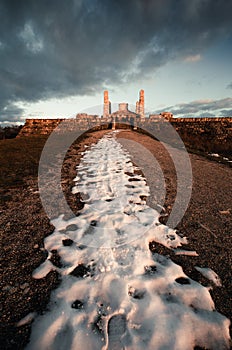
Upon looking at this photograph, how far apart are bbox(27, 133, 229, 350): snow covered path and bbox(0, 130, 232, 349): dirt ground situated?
0.36 ft

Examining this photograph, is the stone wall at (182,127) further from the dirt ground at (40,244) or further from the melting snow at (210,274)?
the melting snow at (210,274)

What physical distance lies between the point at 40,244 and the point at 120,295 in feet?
4.29

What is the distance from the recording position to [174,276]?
2035 mm

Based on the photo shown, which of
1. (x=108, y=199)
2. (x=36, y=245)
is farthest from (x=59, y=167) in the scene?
(x=36, y=245)

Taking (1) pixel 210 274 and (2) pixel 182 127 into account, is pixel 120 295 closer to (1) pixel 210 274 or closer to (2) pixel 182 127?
(1) pixel 210 274

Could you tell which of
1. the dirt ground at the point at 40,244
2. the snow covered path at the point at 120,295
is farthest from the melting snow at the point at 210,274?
the snow covered path at the point at 120,295

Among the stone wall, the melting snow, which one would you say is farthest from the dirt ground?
the stone wall

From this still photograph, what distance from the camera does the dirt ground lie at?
1.66 metres

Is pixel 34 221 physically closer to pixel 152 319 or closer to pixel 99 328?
pixel 99 328

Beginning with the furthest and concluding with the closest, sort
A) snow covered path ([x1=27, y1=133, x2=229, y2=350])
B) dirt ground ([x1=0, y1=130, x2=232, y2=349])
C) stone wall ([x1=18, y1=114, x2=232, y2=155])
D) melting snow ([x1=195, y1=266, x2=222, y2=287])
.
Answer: stone wall ([x1=18, y1=114, x2=232, y2=155]) → melting snow ([x1=195, y1=266, x2=222, y2=287]) → dirt ground ([x1=0, y1=130, x2=232, y2=349]) → snow covered path ([x1=27, y1=133, x2=229, y2=350])

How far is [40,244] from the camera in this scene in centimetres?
246

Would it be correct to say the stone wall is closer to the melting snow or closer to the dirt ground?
the dirt ground

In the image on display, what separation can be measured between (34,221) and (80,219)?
→ 76cm

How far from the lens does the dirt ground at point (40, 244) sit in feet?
5.45
